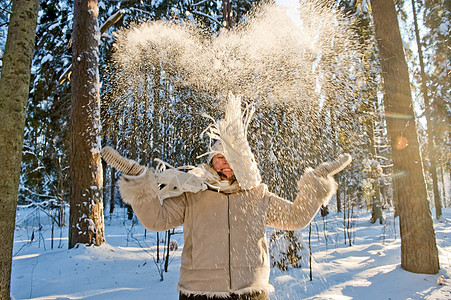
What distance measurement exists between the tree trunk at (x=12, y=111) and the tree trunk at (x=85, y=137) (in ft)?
9.66

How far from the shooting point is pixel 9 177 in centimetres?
260

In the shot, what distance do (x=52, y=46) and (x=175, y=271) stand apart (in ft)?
25.4

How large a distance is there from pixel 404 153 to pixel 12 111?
6200mm

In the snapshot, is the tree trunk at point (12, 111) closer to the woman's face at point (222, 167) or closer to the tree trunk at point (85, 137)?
the woman's face at point (222, 167)

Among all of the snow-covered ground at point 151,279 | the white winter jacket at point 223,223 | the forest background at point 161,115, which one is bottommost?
the snow-covered ground at point 151,279

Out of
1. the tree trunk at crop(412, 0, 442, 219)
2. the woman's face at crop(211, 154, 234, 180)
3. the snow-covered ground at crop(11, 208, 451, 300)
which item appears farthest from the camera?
the tree trunk at crop(412, 0, 442, 219)

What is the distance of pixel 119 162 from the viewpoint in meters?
1.85

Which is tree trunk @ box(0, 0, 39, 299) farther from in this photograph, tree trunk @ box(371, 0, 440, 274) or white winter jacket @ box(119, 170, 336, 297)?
tree trunk @ box(371, 0, 440, 274)

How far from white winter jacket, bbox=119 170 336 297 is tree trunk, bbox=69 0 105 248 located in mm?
4248

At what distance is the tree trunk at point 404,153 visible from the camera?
5.09 m

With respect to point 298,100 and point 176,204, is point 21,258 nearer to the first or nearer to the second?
point 176,204

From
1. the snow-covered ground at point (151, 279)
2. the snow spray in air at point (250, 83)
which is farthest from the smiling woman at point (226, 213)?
the snow spray in air at point (250, 83)

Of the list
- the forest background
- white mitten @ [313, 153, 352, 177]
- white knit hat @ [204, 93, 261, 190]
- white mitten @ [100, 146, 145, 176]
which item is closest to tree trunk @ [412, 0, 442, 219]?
the forest background

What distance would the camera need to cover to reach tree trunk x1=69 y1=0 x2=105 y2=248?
5504mm
